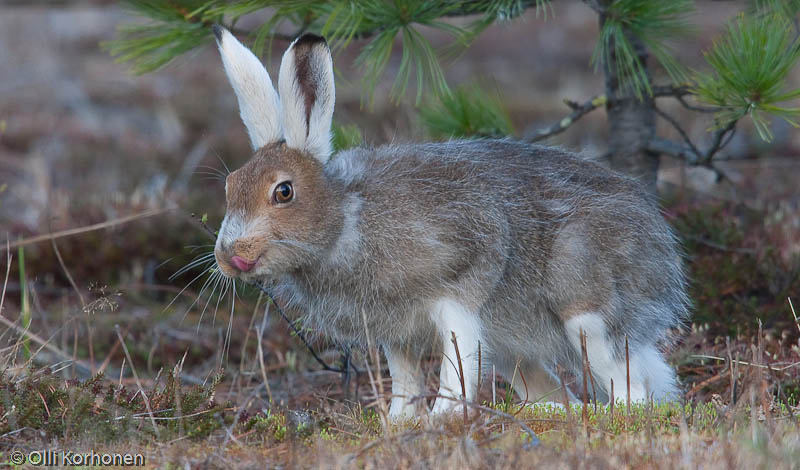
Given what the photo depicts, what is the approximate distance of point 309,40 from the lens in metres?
4.79

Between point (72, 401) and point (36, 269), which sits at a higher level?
point (36, 269)

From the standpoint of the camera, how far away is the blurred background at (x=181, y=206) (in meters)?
6.48

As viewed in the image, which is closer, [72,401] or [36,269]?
[72,401]

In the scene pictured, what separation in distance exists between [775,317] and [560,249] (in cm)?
207

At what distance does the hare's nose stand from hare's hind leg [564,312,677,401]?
5.80 feet

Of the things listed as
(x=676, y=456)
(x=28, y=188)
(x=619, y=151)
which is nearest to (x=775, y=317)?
(x=619, y=151)

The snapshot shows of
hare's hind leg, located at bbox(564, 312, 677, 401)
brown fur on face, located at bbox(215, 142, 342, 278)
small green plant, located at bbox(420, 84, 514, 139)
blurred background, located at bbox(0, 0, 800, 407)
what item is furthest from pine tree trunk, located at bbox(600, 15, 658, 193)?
brown fur on face, located at bbox(215, 142, 342, 278)

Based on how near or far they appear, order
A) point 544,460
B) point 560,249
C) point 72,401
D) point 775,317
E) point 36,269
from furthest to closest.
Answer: point 36,269
point 775,317
point 560,249
point 72,401
point 544,460

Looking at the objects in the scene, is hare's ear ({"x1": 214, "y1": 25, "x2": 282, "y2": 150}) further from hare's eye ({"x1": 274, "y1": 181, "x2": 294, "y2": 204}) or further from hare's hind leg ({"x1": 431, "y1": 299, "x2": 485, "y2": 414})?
hare's hind leg ({"x1": 431, "y1": 299, "x2": 485, "y2": 414})

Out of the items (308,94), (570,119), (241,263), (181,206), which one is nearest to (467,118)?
(570,119)

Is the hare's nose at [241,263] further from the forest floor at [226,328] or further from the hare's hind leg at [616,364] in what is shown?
the hare's hind leg at [616,364]

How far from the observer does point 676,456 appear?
3.59 meters

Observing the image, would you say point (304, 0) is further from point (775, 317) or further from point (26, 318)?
point (775, 317)

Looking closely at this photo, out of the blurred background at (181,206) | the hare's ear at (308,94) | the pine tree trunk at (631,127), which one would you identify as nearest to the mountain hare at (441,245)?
the hare's ear at (308,94)
